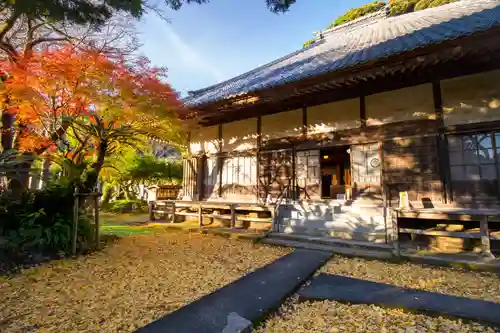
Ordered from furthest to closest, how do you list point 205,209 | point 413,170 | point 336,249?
point 205,209 < point 413,170 < point 336,249

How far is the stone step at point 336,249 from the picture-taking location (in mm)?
4215

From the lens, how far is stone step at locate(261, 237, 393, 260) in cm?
422

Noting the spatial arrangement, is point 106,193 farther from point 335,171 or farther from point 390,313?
point 390,313

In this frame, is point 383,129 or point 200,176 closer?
Result: point 383,129

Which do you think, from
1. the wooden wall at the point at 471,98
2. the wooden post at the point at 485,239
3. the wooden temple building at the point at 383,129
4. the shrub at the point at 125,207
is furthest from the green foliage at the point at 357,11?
the wooden post at the point at 485,239

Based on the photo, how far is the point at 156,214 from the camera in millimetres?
9133

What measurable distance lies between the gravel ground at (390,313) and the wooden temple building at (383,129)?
1.39 m

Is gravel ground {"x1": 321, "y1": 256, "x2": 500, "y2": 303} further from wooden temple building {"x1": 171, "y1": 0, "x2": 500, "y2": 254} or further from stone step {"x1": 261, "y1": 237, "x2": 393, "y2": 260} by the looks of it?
wooden temple building {"x1": 171, "y1": 0, "x2": 500, "y2": 254}

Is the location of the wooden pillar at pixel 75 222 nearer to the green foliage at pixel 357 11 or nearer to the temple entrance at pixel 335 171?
the temple entrance at pixel 335 171

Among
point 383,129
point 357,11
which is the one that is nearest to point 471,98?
point 383,129

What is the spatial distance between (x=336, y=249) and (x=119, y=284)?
12.0ft

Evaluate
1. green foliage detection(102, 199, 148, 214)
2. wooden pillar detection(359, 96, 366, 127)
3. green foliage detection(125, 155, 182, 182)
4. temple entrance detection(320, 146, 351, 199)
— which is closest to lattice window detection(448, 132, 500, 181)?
wooden pillar detection(359, 96, 366, 127)

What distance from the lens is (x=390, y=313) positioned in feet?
7.95

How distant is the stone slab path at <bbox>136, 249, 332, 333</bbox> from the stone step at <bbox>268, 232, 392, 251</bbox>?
3.97ft
